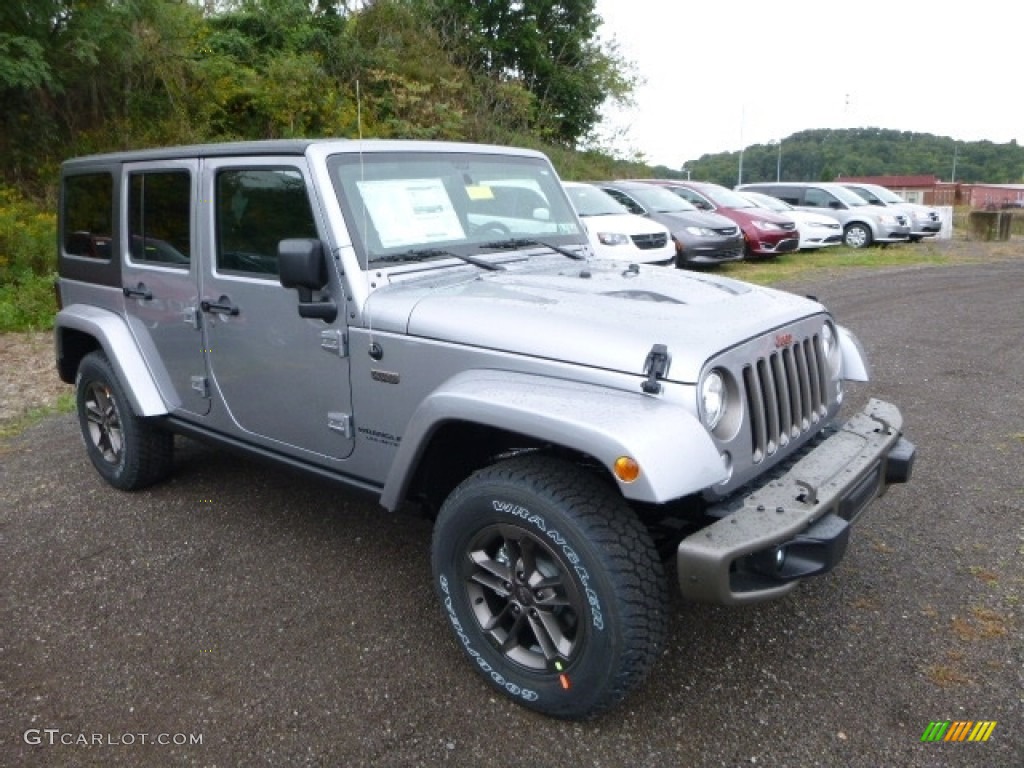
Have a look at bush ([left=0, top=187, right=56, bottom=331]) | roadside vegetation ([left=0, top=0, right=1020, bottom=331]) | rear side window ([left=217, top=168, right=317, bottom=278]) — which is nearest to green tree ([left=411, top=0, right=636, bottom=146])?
roadside vegetation ([left=0, top=0, right=1020, bottom=331])

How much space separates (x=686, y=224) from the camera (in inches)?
520

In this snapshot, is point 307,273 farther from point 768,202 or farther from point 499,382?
point 768,202

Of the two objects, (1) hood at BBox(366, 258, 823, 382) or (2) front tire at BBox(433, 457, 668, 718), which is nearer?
(2) front tire at BBox(433, 457, 668, 718)

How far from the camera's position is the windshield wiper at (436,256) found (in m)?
3.32

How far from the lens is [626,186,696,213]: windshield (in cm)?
1380

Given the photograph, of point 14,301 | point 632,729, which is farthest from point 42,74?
point 632,729

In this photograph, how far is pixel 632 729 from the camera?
2.65 metres

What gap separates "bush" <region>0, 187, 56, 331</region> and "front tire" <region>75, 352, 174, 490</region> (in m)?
5.13

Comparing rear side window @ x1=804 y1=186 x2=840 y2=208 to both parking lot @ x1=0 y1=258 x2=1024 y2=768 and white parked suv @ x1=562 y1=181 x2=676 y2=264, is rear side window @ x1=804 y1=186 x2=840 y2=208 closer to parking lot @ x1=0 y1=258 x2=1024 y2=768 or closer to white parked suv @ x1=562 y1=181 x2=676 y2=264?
white parked suv @ x1=562 y1=181 x2=676 y2=264

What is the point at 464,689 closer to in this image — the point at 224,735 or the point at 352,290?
the point at 224,735

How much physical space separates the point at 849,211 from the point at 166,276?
16.5 metres

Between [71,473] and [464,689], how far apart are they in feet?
10.9

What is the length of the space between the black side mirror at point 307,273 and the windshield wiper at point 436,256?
29cm

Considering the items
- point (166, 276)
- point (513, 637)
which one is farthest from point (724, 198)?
point (513, 637)
